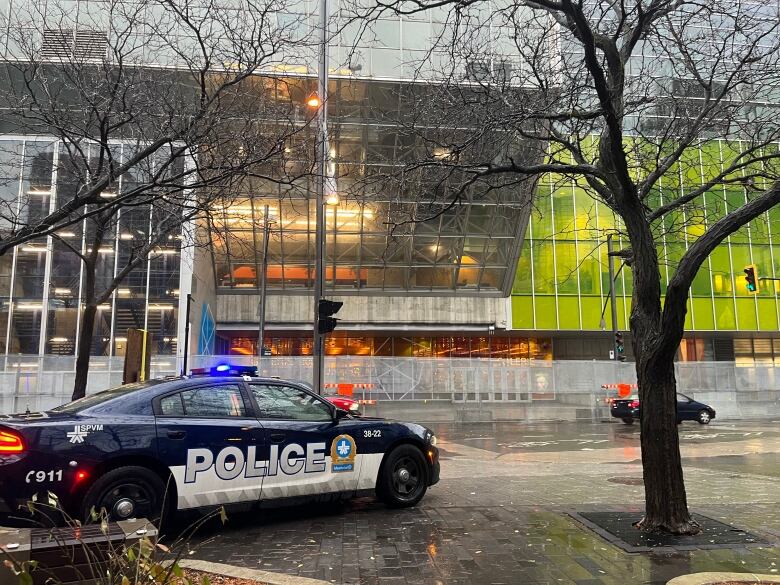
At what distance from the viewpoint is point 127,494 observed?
550 centimetres

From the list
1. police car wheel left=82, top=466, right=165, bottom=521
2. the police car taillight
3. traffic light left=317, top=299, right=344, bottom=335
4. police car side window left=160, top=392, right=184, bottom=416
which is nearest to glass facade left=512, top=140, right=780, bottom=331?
traffic light left=317, top=299, right=344, bottom=335

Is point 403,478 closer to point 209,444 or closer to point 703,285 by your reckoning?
point 209,444

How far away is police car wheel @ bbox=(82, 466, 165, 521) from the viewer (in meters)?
5.30

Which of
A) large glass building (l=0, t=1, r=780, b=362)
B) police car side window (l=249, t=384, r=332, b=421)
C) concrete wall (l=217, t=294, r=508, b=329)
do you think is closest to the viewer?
police car side window (l=249, t=384, r=332, b=421)

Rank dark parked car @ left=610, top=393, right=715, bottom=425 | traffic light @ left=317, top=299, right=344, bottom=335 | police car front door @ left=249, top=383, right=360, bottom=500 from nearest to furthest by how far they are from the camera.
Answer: police car front door @ left=249, top=383, right=360, bottom=500 → traffic light @ left=317, top=299, right=344, bottom=335 → dark parked car @ left=610, top=393, right=715, bottom=425

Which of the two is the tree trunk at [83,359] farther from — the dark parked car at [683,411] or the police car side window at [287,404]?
the dark parked car at [683,411]

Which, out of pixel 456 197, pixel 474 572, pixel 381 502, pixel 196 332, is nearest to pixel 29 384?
pixel 196 332

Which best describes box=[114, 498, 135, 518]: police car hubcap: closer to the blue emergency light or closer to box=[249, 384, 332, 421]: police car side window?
box=[249, 384, 332, 421]: police car side window

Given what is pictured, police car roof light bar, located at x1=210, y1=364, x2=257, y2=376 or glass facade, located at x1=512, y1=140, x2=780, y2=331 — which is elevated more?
glass facade, located at x1=512, y1=140, x2=780, y2=331

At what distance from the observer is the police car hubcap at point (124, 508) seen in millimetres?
5391

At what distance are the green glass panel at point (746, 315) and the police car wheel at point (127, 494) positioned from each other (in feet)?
121

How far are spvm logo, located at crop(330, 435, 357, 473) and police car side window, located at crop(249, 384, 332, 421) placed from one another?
0.98ft

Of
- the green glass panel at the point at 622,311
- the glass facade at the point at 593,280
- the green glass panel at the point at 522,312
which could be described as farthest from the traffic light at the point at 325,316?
the green glass panel at the point at 622,311

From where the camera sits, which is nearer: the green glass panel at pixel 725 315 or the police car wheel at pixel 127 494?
the police car wheel at pixel 127 494
